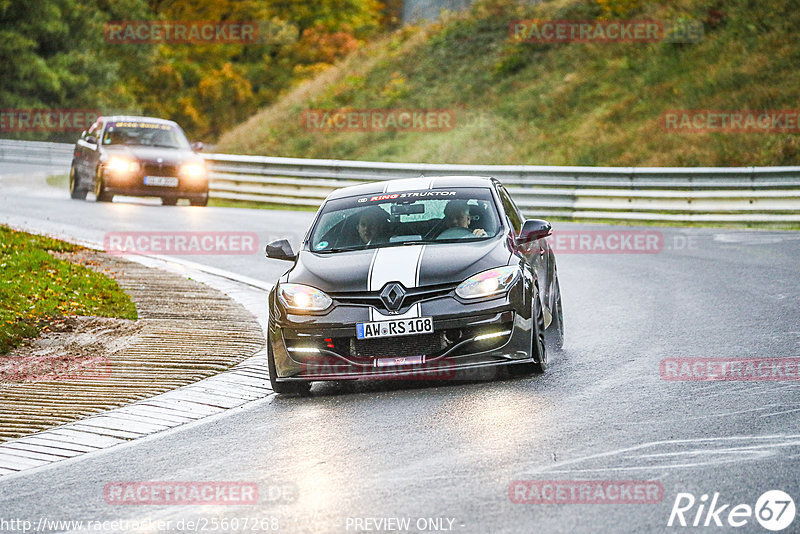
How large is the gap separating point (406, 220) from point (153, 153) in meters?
16.3

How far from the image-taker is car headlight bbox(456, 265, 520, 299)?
30.0 feet

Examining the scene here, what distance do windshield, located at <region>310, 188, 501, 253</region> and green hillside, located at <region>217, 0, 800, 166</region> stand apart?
1724 centimetres

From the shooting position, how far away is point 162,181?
84.2 feet

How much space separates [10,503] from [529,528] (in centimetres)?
274

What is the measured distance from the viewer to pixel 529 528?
568 cm

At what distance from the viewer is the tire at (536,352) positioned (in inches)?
370

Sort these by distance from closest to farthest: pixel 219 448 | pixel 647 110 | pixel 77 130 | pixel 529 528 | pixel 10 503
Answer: pixel 529 528 < pixel 10 503 < pixel 219 448 < pixel 647 110 < pixel 77 130

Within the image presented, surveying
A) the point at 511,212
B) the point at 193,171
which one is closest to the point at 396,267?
the point at 511,212

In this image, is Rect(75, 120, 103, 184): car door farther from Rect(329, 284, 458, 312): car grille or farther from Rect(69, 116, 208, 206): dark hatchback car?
Rect(329, 284, 458, 312): car grille

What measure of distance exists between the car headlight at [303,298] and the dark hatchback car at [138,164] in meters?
16.6

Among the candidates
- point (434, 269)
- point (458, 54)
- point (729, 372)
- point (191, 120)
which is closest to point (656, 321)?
point (729, 372)

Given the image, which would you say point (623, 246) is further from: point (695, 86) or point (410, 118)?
point (410, 118)

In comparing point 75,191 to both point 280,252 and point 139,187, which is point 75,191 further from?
point 280,252

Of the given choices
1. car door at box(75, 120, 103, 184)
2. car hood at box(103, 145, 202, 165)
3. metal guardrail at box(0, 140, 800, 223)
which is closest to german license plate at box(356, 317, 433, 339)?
metal guardrail at box(0, 140, 800, 223)
